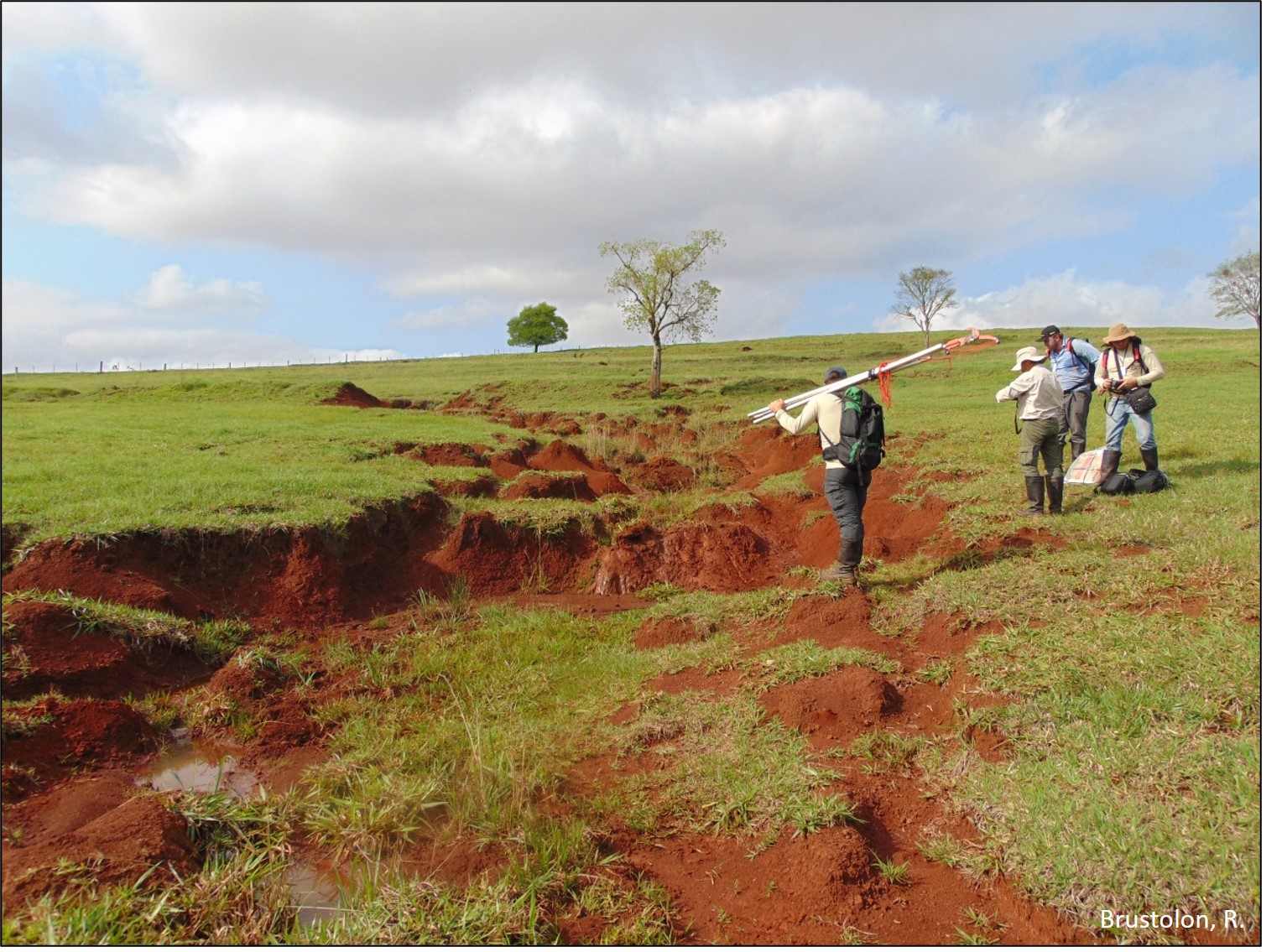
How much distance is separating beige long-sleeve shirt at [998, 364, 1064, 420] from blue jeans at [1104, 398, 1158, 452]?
3.16 ft

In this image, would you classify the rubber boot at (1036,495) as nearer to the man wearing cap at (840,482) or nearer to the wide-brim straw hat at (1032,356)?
the wide-brim straw hat at (1032,356)

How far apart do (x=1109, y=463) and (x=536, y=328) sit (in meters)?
71.2

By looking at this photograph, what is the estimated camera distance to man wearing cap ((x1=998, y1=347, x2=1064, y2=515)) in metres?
8.73

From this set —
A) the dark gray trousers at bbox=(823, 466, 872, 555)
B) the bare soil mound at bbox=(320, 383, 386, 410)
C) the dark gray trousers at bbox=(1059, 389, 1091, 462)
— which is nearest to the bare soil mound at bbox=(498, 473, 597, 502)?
the dark gray trousers at bbox=(823, 466, 872, 555)

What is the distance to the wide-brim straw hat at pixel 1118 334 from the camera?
909 cm

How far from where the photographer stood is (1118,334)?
916cm

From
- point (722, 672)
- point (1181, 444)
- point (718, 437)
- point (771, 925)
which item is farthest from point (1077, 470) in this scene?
point (718, 437)

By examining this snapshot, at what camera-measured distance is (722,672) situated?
611 centimetres

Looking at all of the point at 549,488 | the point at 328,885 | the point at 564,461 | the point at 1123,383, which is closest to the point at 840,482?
the point at 1123,383

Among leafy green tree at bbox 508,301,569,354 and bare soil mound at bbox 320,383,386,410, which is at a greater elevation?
leafy green tree at bbox 508,301,569,354

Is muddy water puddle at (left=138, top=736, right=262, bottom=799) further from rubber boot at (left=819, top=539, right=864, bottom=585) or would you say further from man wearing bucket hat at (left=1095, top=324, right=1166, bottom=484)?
man wearing bucket hat at (left=1095, top=324, right=1166, bottom=484)

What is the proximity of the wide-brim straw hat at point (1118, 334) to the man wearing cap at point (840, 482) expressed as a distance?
442cm

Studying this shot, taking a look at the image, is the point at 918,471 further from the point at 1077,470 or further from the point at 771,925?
the point at 771,925

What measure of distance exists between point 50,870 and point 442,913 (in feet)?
5.92
